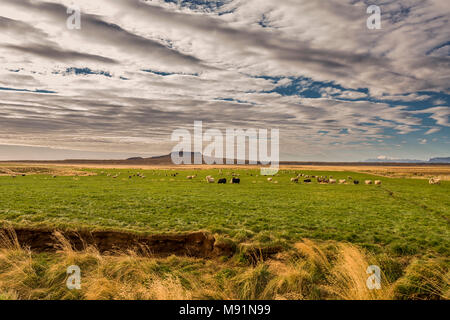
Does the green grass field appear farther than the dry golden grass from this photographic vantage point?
Yes

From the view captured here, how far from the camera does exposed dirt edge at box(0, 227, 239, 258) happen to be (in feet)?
39.5

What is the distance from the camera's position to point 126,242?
1297 cm

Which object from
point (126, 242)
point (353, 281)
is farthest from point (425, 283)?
point (126, 242)

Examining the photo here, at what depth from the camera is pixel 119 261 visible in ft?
32.4

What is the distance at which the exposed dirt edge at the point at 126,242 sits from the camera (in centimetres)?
1205
